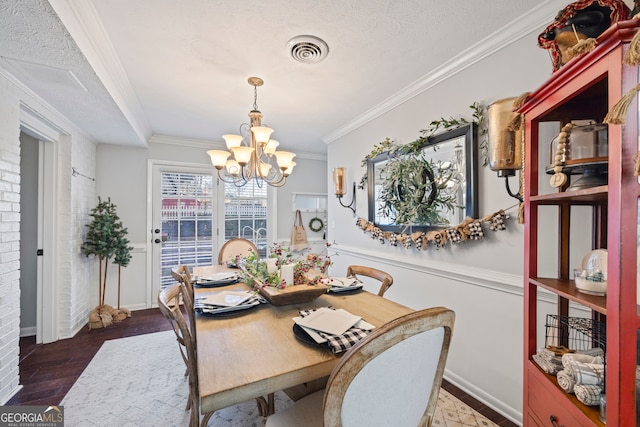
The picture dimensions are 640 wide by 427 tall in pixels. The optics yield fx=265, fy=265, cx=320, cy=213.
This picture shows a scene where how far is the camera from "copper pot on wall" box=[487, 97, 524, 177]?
1.42 metres

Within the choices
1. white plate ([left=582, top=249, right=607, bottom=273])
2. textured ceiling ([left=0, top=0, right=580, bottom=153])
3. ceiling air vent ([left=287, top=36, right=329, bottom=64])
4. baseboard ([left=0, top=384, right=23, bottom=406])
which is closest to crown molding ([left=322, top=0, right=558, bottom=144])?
textured ceiling ([left=0, top=0, right=580, bottom=153])

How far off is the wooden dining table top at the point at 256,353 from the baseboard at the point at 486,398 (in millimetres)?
999

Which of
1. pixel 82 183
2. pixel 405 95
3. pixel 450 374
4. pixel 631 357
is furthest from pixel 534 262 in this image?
pixel 82 183

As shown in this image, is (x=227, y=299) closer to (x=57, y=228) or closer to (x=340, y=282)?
(x=340, y=282)

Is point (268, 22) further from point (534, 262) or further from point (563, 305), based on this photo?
point (563, 305)

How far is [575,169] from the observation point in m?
0.94

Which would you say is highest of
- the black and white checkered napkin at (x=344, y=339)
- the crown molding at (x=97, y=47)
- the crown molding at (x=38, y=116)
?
the crown molding at (x=97, y=47)

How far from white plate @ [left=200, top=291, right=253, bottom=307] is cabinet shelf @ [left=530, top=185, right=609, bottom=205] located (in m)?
1.47

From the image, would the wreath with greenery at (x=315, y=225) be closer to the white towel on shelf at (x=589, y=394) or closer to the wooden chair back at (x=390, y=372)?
the wooden chair back at (x=390, y=372)

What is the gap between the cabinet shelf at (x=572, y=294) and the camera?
77 centimetres

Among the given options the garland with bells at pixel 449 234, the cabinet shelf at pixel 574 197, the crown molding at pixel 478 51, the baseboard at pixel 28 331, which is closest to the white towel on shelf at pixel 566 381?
the cabinet shelf at pixel 574 197

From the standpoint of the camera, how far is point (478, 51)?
5.91 ft

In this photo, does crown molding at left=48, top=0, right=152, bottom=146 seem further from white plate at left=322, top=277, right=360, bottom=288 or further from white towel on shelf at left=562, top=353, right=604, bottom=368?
white towel on shelf at left=562, top=353, right=604, bottom=368

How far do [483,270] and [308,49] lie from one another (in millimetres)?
1927
